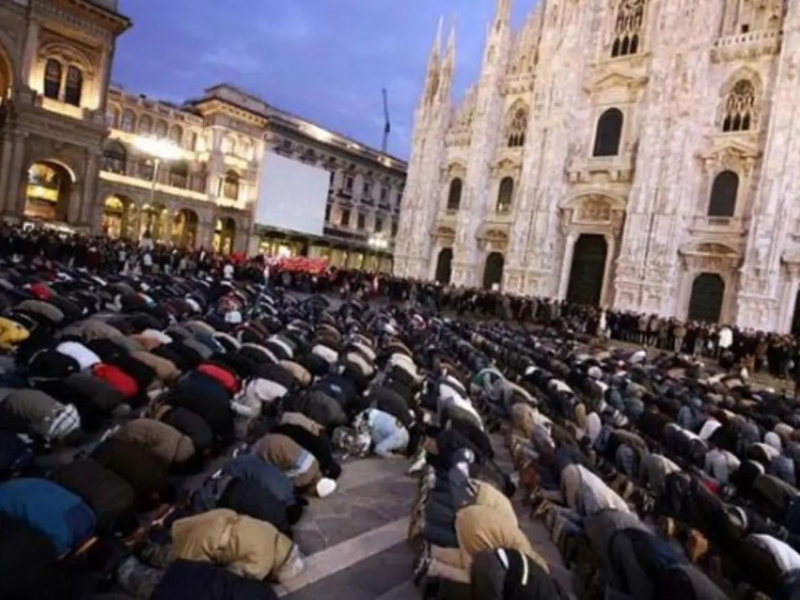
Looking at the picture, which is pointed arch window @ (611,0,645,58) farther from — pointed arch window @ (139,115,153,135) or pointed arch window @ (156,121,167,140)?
pointed arch window @ (139,115,153,135)

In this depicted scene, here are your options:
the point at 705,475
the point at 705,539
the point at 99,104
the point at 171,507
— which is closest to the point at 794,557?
the point at 705,539

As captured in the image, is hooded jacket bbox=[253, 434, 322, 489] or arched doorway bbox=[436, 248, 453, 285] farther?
arched doorway bbox=[436, 248, 453, 285]

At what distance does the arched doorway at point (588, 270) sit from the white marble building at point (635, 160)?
0.07 metres

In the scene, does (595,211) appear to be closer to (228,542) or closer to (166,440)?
(166,440)

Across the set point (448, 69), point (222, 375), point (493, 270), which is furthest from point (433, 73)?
point (222, 375)

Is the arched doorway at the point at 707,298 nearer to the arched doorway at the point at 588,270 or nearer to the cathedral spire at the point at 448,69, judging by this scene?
the arched doorway at the point at 588,270

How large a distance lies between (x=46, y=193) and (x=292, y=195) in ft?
50.8

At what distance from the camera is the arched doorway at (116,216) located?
36312 mm

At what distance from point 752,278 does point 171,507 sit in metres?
22.9

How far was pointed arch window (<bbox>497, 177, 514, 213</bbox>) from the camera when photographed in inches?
1229

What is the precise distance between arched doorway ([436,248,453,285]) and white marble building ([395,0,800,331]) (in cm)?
14

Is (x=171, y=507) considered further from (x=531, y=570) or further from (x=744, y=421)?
(x=744, y=421)

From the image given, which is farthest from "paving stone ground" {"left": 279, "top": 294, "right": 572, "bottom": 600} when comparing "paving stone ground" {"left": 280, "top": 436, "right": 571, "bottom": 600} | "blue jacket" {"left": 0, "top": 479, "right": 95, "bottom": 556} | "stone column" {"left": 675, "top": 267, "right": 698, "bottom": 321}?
"stone column" {"left": 675, "top": 267, "right": 698, "bottom": 321}

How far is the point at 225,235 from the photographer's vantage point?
4238 centimetres
